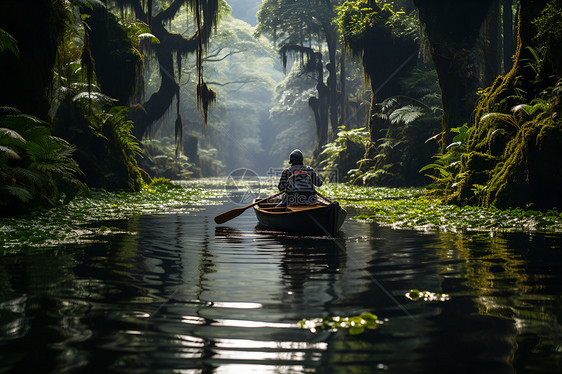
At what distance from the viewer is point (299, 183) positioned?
11.6 meters

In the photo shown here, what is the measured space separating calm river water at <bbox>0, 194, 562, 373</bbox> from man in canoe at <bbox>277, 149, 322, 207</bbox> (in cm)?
314

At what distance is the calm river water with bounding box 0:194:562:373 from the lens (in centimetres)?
339

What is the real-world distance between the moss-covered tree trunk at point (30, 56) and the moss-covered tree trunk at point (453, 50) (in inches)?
465

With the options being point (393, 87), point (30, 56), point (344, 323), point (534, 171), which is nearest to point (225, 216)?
point (30, 56)

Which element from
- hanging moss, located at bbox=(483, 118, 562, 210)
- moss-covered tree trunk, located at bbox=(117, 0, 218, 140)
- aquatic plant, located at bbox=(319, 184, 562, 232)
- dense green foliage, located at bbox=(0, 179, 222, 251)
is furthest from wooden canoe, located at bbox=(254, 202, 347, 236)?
moss-covered tree trunk, located at bbox=(117, 0, 218, 140)

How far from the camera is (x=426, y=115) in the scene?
89.7 ft

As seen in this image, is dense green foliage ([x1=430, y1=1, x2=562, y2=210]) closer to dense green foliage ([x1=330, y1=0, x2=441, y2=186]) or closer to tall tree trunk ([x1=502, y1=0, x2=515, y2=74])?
tall tree trunk ([x1=502, y1=0, x2=515, y2=74])

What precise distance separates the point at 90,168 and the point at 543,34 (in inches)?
581

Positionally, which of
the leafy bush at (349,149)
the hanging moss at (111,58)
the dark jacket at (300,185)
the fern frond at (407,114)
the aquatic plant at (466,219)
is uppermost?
the hanging moss at (111,58)

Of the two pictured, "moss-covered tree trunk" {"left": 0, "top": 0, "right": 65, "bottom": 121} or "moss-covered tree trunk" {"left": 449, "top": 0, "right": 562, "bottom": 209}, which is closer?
"moss-covered tree trunk" {"left": 449, "top": 0, "right": 562, "bottom": 209}

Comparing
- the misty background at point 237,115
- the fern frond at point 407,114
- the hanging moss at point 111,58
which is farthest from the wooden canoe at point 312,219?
the misty background at point 237,115

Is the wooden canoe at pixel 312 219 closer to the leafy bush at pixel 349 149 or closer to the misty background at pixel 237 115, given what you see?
the leafy bush at pixel 349 149

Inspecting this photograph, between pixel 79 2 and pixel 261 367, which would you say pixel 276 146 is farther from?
pixel 261 367

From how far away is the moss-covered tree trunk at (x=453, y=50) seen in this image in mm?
18188
